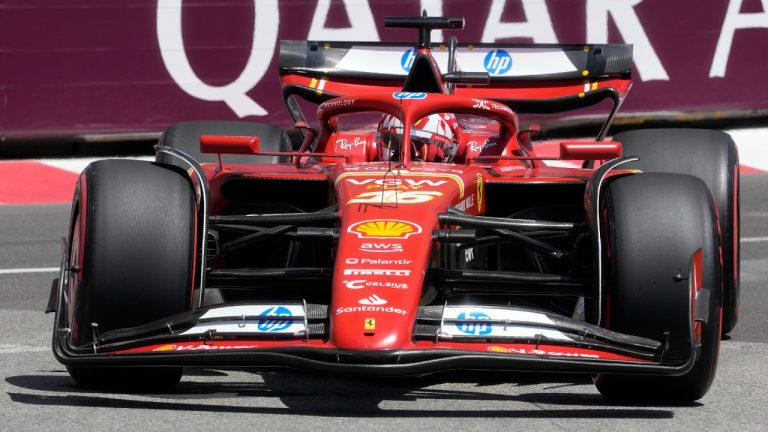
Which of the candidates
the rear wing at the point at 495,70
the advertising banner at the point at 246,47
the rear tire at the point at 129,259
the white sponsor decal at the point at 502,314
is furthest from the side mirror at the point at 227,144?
the advertising banner at the point at 246,47

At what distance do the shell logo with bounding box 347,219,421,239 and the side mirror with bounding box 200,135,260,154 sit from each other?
0.93 m

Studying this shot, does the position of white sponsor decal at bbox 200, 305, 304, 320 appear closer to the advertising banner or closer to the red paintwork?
the red paintwork

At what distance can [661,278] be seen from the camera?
572cm

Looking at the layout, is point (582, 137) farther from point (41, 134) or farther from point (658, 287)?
point (658, 287)

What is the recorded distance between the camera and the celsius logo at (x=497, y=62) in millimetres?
9102

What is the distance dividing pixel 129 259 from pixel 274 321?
25.0 inches

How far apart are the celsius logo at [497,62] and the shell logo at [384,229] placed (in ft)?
10.8

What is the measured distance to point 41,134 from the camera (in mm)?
12148

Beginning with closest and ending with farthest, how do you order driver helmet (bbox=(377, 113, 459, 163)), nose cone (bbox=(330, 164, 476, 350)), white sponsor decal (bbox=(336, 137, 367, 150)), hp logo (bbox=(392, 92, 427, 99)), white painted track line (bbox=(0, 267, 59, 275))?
nose cone (bbox=(330, 164, 476, 350)) → hp logo (bbox=(392, 92, 427, 99)) → driver helmet (bbox=(377, 113, 459, 163)) → white sponsor decal (bbox=(336, 137, 367, 150)) → white painted track line (bbox=(0, 267, 59, 275))

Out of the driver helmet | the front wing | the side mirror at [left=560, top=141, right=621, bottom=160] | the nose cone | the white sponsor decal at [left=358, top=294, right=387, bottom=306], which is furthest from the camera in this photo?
the driver helmet

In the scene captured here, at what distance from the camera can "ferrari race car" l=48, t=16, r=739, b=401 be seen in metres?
5.45

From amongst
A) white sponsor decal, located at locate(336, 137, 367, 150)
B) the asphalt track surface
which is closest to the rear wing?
white sponsor decal, located at locate(336, 137, 367, 150)

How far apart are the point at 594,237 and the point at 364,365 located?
1206 millimetres

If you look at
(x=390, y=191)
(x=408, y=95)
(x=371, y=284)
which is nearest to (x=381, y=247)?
(x=371, y=284)
